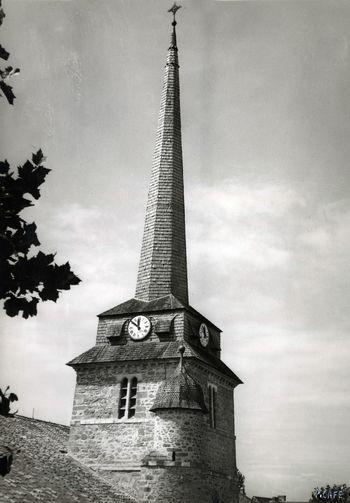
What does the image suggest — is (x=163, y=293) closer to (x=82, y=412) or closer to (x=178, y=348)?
(x=178, y=348)

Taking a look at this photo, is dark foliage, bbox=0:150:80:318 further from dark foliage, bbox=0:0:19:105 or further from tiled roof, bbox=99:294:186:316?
tiled roof, bbox=99:294:186:316

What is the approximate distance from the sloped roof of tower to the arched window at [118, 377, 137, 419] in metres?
1.59

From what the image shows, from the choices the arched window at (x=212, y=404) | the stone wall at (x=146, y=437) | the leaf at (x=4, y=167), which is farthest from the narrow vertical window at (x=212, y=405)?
the leaf at (x=4, y=167)

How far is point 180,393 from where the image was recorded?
23.8 m

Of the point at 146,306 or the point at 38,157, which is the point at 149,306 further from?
the point at 38,157

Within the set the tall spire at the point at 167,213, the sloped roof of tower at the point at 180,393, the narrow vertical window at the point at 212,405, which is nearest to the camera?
the sloped roof of tower at the point at 180,393

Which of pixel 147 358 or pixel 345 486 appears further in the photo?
pixel 345 486

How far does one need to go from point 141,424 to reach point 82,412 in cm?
341

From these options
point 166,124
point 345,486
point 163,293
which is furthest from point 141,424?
point 345,486

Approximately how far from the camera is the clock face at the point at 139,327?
27203mm

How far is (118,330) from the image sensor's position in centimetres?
2772

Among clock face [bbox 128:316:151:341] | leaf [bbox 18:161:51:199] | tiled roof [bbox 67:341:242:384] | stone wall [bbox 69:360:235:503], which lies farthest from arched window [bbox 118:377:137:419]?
leaf [bbox 18:161:51:199]

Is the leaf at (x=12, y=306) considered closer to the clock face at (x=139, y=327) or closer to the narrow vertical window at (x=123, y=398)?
the narrow vertical window at (x=123, y=398)

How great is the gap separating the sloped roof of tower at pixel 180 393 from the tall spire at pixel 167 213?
5425 mm
